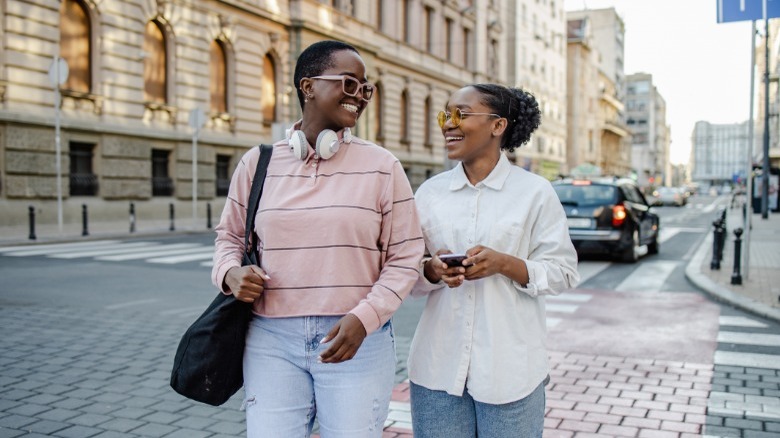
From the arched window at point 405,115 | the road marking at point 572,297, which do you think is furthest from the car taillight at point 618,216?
the arched window at point 405,115

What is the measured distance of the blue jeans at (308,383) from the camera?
2184mm

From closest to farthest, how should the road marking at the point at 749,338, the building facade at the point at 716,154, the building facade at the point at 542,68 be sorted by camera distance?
the road marking at the point at 749,338
the building facade at the point at 542,68
the building facade at the point at 716,154

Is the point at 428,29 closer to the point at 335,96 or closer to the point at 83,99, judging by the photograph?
the point at 83,99

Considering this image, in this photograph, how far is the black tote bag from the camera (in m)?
2.24

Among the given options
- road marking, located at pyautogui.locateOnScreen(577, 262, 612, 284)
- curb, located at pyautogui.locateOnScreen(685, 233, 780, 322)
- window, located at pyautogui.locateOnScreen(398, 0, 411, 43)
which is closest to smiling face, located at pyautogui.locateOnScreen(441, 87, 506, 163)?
curb, located at pyautogui.locateOnScreen(685, 233, 780, 322)

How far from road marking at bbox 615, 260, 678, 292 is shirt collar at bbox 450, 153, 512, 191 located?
8699 mm

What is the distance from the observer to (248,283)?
7.02ft

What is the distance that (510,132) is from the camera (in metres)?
2.67

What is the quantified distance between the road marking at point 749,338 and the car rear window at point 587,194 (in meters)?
6.51

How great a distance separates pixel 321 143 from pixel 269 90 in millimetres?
28123

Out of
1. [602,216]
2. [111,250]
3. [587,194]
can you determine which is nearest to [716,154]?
[587,194]

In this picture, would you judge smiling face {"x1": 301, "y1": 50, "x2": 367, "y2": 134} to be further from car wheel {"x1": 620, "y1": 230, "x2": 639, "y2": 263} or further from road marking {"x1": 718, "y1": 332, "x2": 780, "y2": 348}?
car wheel {"x1": 620, "y1": 230, "x2": 639, "y2": 263}

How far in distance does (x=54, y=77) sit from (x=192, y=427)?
631 inches

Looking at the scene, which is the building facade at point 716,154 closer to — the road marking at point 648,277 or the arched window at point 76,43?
the arched window at point 76,43
